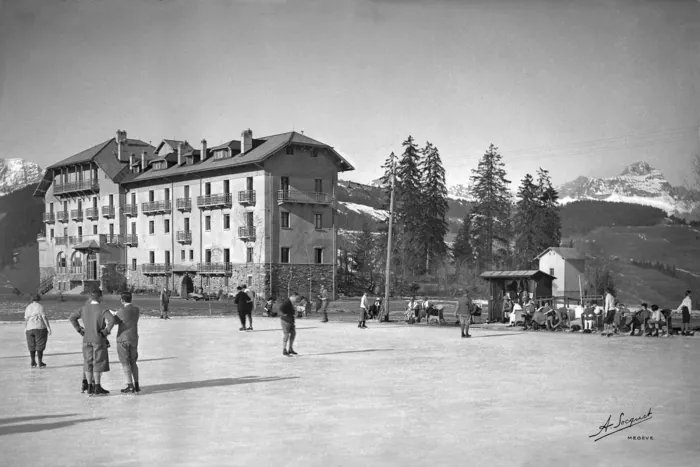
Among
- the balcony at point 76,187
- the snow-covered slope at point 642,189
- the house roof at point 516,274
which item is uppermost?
the balcony at point 76,187

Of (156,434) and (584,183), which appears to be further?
(584,183)

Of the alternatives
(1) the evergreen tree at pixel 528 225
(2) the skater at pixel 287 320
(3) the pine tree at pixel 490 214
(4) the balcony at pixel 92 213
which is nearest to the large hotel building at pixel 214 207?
(4) the balcony at pixel 92 213

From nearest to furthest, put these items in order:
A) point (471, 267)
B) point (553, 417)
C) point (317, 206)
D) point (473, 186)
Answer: point (553, 417), point (317, 206), point (473, 186), point (471, 267)

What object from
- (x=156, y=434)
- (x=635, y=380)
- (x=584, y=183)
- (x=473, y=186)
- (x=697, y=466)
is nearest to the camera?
(x=697, y=466)

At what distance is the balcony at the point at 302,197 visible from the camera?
54.5 meters

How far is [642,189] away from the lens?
14.9 meters

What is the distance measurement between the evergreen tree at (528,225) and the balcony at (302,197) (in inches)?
595

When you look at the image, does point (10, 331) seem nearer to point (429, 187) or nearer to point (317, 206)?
point (317, 206)

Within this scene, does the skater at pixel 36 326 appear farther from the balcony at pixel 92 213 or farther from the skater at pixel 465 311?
the balcony at pixel 92 213

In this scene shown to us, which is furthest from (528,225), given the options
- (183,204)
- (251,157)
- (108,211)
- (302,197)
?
(108,211)

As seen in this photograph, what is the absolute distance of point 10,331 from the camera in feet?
85.7

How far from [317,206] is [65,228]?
17.9 metres

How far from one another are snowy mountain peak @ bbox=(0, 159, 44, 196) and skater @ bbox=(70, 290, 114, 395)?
4675 mm

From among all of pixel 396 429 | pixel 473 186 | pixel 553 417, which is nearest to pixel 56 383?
pixel 396 429
